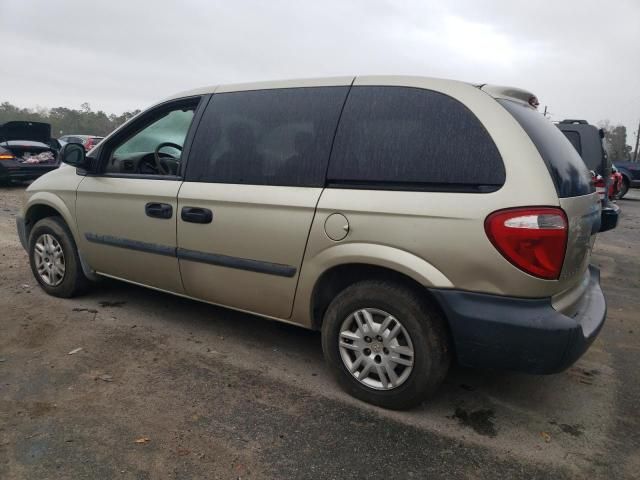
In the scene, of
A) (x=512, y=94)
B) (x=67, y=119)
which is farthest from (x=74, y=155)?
(x=67, y=119)

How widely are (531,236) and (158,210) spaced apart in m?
2.41

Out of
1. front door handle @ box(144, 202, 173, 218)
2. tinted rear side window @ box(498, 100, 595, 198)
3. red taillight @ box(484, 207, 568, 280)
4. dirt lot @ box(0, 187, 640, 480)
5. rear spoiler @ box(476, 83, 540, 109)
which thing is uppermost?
rear spoiler @ box(476, 83, 540, 109)

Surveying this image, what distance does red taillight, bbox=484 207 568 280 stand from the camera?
218cm

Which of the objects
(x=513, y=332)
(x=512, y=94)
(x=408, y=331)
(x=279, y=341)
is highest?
(x=512, y=94)

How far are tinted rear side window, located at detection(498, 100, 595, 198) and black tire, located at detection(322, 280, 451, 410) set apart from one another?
2.86 feet

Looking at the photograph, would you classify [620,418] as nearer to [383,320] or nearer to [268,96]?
[383,320]

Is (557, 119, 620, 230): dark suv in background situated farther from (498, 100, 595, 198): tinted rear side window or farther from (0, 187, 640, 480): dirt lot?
(498, 100, 595, 198): tinted rear side window

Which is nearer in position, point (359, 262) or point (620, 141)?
point (359, 262)

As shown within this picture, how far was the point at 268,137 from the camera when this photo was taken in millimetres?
3018

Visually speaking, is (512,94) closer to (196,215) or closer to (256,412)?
(196,215)

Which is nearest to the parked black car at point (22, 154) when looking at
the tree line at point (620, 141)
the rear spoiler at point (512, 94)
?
the rear spoiler at point (512, 94)

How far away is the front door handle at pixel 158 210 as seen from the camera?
332 cm

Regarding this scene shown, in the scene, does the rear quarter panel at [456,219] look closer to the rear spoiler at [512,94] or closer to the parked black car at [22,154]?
the rear spoiler at [512,94]

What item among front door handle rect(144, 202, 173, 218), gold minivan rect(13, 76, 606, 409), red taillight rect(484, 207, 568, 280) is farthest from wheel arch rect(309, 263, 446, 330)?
front door handle rect(144, 202, 173, 218)
